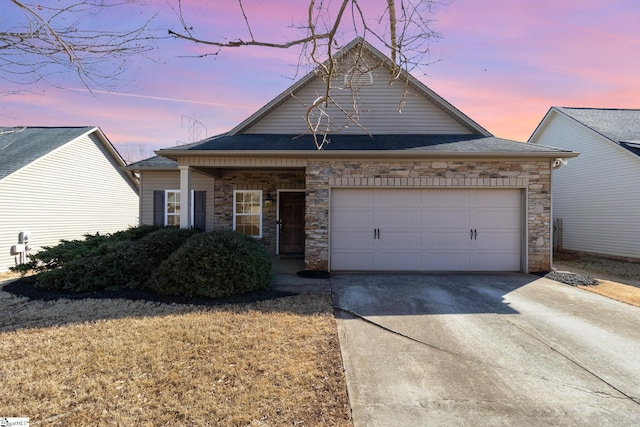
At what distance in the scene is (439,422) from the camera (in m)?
2.59

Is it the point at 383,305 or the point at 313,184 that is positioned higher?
the point at 313,184

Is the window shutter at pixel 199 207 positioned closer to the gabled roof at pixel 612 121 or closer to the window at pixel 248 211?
the window at pixel 248 211

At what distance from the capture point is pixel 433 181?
8102mm

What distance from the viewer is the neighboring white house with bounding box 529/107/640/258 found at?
10984 millimetres

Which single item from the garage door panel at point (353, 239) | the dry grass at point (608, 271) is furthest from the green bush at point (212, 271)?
the dry grass at point (608, 271)

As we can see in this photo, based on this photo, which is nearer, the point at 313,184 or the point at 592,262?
the point at 313,184

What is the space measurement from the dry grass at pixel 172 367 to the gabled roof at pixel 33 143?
30.3 ft

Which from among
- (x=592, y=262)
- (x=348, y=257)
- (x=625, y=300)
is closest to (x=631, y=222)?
(x=592, y=262)

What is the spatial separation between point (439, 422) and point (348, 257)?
5.75 metres

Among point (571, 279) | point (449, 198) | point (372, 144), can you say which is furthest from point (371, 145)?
point (571, 279)

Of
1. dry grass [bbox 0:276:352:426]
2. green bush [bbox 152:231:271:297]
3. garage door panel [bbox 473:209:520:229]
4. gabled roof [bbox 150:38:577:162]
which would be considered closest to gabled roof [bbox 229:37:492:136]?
gabled roof [bbox 150:38:577:162]

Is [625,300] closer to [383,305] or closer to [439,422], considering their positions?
[383,305]

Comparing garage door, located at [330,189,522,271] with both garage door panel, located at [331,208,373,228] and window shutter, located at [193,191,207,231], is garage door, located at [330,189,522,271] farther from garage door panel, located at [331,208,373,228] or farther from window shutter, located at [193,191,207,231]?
window shutter, located at [193,191,207,231]

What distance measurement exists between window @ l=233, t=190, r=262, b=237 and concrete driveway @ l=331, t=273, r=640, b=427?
5.45 metres
